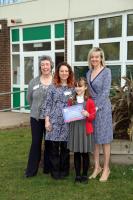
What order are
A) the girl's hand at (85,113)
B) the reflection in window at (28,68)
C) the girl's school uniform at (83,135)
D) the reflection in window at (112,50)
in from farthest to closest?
the reflection in window at (28,68)
the reflection in window at (112,50)
the girl's school uniform at (83,135)
the girl's hand at (85,113)

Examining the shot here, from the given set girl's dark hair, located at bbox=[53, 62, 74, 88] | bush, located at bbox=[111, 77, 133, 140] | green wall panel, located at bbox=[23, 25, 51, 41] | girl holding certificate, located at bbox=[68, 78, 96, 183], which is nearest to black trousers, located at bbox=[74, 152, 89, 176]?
girl holding certificate, located at bbox=[68, 78, 96, 183]

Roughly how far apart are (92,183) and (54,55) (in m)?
10.1

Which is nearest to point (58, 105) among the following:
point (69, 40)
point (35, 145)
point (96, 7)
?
point (35, 145)

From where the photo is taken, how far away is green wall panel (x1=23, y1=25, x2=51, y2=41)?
1650 centimetres

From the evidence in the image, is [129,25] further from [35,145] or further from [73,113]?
[73,113]

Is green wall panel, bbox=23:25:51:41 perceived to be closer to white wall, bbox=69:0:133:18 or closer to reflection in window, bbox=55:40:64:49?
reflection in window, bbox=55:40:64:49

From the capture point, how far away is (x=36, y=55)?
Answer: 17062 millimetres

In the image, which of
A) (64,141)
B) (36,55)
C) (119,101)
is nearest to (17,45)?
(36,55)

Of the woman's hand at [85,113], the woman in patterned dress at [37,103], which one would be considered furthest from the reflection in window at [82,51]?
the woman's hand at [85,113]

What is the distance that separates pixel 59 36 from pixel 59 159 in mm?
9475

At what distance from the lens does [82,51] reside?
51.1ft

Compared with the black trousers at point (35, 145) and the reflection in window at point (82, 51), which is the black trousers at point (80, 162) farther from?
the reflection in window at point (82, 51)

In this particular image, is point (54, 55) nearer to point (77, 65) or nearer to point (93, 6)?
point (77, 65)

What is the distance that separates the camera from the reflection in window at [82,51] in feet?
50.5
